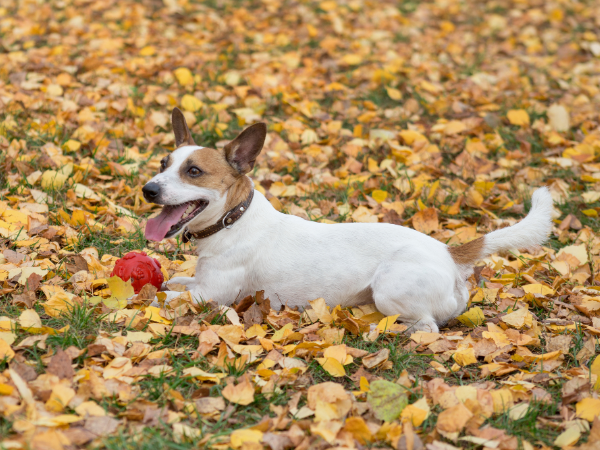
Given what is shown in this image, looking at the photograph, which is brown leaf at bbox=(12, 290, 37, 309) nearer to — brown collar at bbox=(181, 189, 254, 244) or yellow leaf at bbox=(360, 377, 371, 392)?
brown collar at bbox=(181, 189, 254, 244)

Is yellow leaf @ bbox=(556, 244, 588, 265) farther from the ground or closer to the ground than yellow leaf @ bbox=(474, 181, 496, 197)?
closer to the ground

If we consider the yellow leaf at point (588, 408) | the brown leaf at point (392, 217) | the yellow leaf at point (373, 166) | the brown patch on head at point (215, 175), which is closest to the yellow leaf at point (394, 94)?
the yellow leaf at point (373, 166)

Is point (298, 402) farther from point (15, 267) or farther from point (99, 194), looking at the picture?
point (99, 194)

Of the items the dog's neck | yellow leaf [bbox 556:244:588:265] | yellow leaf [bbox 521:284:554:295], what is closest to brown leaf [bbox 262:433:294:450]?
the dog's neck

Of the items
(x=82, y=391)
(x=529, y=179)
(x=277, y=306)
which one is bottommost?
(x=529, y=179)

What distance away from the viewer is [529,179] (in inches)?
222

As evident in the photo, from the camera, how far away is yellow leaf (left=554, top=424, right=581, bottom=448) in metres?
2.61

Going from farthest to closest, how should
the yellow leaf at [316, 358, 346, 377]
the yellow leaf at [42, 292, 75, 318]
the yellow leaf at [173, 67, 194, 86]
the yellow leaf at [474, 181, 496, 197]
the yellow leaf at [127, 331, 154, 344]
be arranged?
the yellow leaf at [173, 67, 194, 86] < the yellow leaf at [474, 181, 496, 197] < the yellow leaf at [42, 292, 75, 318] < the yellow leaf at [127, 331, 154, 344] < the yellow leaf at [316, 358, 346, 377]

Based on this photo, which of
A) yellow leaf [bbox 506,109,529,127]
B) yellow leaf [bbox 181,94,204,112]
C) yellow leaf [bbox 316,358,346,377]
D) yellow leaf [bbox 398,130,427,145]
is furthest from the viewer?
yellow leaf [bbox 506,109,529,127]

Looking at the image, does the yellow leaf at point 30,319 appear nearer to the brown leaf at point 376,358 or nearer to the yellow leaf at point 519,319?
the brown leaf at point 376,358

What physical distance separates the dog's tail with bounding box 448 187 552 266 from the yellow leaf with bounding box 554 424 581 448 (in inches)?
50.4

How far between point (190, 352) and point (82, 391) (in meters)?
0.61

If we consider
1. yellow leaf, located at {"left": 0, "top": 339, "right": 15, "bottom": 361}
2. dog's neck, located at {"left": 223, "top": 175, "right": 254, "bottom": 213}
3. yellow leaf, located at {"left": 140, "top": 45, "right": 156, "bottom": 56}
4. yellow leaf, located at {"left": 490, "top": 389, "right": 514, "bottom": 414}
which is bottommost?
yellow leaf, located at {"left": 490, "top": 389, "right": 514, "bottom": 414}

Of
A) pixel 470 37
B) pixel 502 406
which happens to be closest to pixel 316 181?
pixel 502 406
